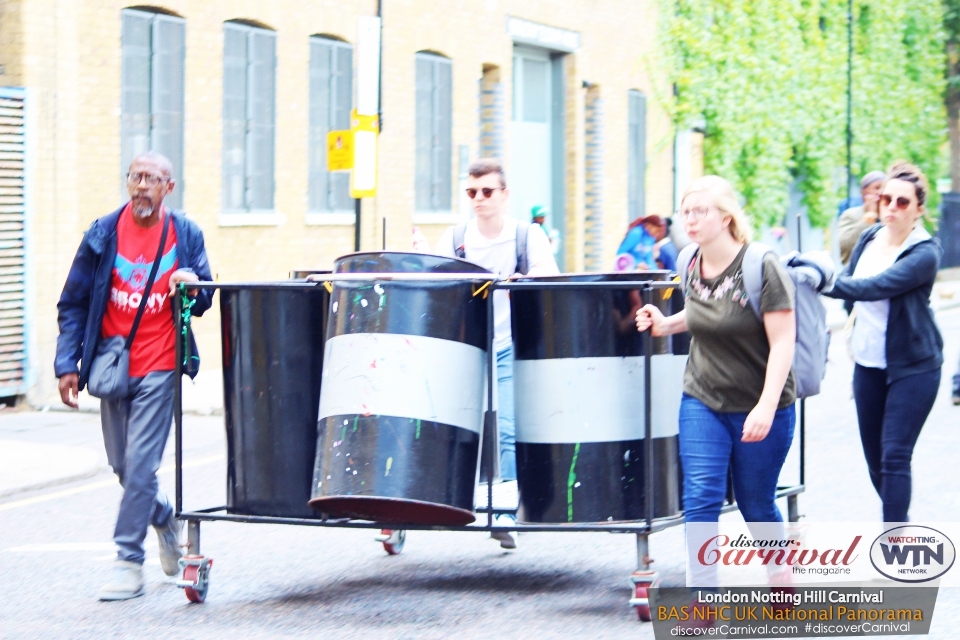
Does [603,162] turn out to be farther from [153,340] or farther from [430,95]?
[153,340]

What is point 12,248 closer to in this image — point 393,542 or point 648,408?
point 393,542

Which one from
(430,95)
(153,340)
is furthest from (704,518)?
(430,95)

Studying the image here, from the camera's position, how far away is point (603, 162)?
2367cm

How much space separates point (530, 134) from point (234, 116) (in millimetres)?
7400

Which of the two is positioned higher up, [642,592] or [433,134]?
[433,134]

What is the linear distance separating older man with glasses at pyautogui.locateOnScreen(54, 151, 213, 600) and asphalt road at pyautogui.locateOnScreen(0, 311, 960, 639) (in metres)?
0.41

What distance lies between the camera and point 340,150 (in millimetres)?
13992

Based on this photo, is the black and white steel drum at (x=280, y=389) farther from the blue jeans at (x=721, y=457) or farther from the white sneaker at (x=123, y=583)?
the blue jeans at (x=721, y=457)

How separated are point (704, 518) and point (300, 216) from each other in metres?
12.3

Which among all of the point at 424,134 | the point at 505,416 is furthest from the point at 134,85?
the point at 505,416

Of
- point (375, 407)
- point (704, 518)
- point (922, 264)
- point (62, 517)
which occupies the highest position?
point (922, 264)

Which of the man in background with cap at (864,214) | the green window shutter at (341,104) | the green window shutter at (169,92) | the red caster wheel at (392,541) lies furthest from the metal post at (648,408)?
the green window shutter at (341,104)

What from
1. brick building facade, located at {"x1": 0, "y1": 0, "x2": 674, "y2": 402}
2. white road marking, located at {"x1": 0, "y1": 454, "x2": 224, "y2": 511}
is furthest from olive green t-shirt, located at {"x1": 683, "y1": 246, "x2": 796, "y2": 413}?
brick building facade, located at {"x1": 0, "y1": 0, "x2": 674, "y2": 402}

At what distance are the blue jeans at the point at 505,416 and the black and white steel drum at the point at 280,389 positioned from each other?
0.98m
